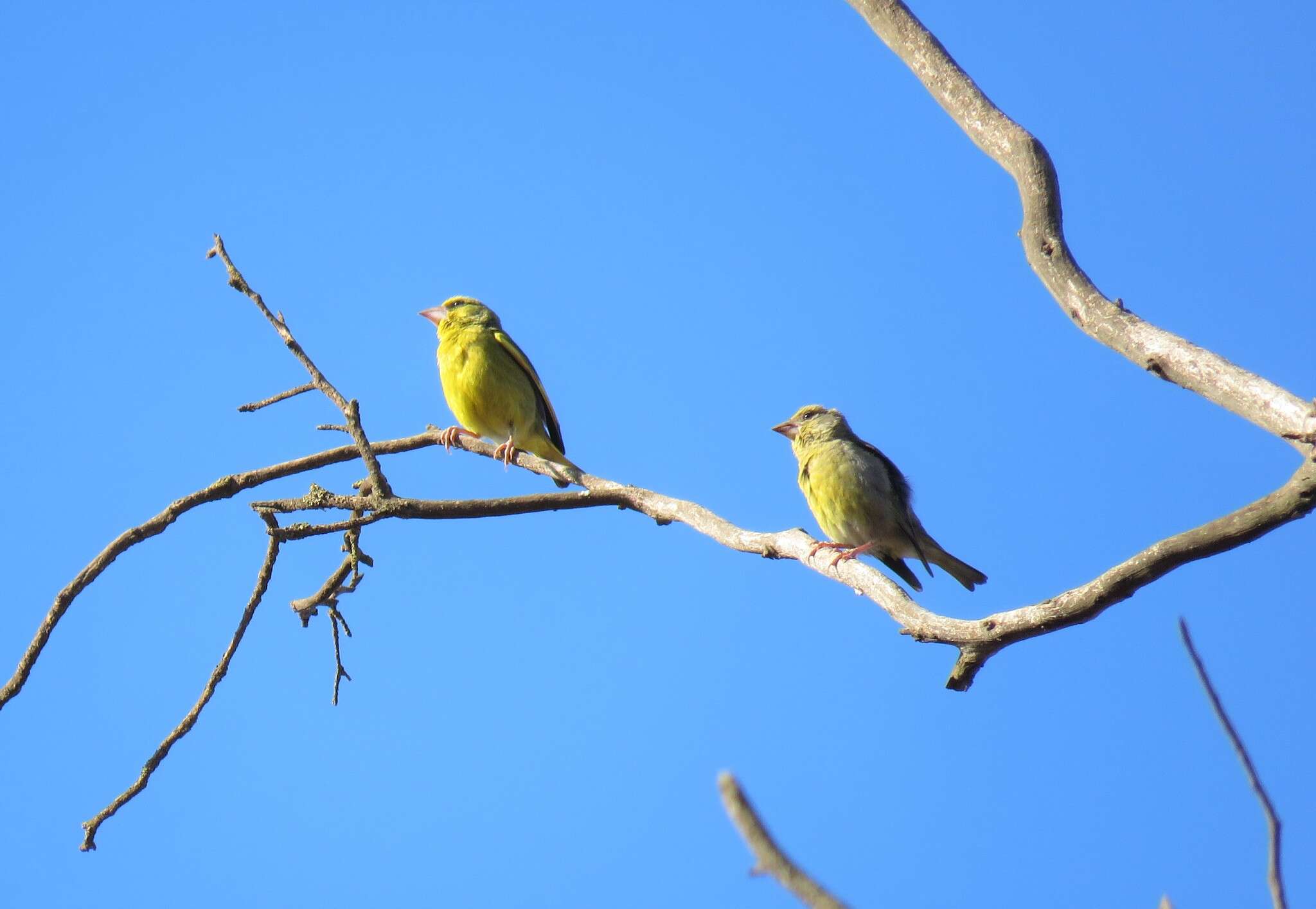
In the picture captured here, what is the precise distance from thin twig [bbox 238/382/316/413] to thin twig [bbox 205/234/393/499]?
0.03 metres

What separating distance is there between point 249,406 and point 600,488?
142cm

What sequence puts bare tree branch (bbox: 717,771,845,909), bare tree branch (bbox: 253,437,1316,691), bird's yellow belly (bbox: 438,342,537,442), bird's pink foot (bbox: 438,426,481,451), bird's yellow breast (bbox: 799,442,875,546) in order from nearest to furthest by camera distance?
bare tree branch (bbox: 717,771,845,909), bare tree branch (bbox: 253,437,1316,691), bird's pink foot (bbox: 438,426,481,451), bird's yellow breast (bbox: 799,442,875,546), bird's yellow belly (bbox: 438,342,537,442)

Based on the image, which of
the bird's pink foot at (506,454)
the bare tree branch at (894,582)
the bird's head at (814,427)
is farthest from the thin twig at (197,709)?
the bird's head at (814,427)

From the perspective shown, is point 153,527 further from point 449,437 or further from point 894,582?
point 894,582

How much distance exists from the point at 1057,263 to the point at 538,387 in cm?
489

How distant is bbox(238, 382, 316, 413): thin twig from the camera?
191 inches

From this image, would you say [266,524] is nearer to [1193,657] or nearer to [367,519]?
[367,519]

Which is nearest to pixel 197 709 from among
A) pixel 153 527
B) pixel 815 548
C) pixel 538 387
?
pixel 153 527

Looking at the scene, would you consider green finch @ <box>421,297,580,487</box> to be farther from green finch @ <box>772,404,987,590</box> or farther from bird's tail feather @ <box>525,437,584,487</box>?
green finch @ <box>772,404,987,590</box>

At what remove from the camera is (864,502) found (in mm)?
6355

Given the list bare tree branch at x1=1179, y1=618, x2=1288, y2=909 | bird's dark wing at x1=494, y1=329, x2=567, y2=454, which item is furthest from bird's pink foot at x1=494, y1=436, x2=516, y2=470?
bare tree branch at x1=1179, y1=618, x2=1288, y2=909

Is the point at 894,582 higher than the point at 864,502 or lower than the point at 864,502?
lower

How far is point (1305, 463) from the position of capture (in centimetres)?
219

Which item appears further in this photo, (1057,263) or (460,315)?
(460,315)
